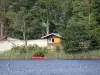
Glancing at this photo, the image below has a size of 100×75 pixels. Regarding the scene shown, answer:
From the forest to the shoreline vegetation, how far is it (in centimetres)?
161

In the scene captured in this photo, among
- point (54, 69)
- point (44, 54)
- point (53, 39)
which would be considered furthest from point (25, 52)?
point (54, 69)

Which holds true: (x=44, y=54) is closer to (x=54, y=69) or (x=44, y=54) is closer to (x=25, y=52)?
(x=25, y=52)

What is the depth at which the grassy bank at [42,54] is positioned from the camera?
199 feet

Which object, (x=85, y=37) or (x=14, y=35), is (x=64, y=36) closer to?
(x=85, y=37)

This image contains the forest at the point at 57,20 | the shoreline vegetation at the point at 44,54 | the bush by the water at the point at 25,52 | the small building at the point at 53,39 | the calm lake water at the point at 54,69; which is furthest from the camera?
the small building at the point at 53,39

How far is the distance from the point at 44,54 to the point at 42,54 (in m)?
0.70

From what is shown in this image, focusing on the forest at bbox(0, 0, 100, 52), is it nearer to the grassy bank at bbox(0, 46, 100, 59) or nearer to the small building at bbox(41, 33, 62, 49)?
the small building at bbox(41, 33, 62, 49)

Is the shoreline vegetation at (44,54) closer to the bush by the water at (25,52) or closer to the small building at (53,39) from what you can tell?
the bush by the water at (25,52)

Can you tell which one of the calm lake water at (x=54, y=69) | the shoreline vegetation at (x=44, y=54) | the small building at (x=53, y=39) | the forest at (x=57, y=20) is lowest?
the calm lake water at (x=54, y=69)

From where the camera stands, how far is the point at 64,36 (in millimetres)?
65625

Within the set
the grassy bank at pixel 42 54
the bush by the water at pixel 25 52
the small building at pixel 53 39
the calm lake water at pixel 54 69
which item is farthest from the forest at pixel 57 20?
the calm lake water at pixel 54 69

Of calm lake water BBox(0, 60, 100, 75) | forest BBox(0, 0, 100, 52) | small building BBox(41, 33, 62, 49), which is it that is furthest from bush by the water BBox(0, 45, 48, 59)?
calm lake water BBox(0, 60, 100, 75)

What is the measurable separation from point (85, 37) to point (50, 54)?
22.9 feet

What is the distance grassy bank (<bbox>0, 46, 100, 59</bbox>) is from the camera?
199 ft
